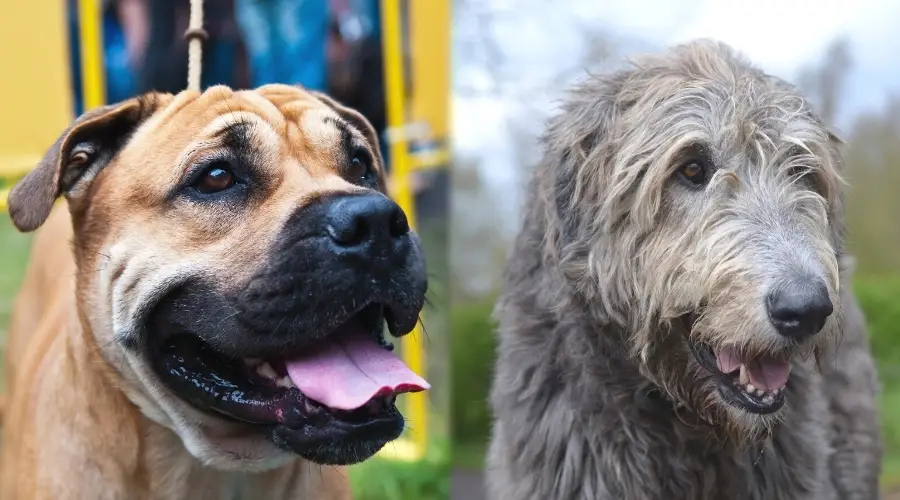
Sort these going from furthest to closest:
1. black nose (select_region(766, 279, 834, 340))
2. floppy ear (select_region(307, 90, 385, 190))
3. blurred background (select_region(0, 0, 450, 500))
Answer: blurred background (select_region(0, 0, 450, 500))
floppy ear (select_region(307, 90, 385, 190))
black nose (select_region(766, 279, 834, 340))

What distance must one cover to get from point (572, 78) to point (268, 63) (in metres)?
2.33

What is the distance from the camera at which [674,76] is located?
3.12 meters

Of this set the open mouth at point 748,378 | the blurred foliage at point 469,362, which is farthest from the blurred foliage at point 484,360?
the open mouth at point 748,378

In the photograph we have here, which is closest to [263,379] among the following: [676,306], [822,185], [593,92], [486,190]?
[676,306]

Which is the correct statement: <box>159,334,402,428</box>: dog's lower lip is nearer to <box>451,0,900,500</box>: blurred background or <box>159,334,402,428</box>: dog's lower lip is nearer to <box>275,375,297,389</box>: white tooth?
<box>275,375,297,389</box>: white tooth

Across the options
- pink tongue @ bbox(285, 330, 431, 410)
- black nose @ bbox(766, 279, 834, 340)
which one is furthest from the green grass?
black nose @ bbox(766, 279, 834, 340)

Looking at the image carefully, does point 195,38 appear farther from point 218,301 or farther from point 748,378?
point 748,378

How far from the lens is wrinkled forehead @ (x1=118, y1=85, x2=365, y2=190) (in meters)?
2.82

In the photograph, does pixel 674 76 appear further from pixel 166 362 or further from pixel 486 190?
pixel 486 190

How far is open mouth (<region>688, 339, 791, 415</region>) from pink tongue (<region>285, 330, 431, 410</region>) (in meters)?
0.89

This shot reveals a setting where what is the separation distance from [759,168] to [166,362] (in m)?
1.90

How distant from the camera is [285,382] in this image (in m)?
2.78

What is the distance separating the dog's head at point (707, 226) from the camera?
105 inches

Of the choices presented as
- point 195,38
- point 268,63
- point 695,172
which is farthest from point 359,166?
point 268,63
